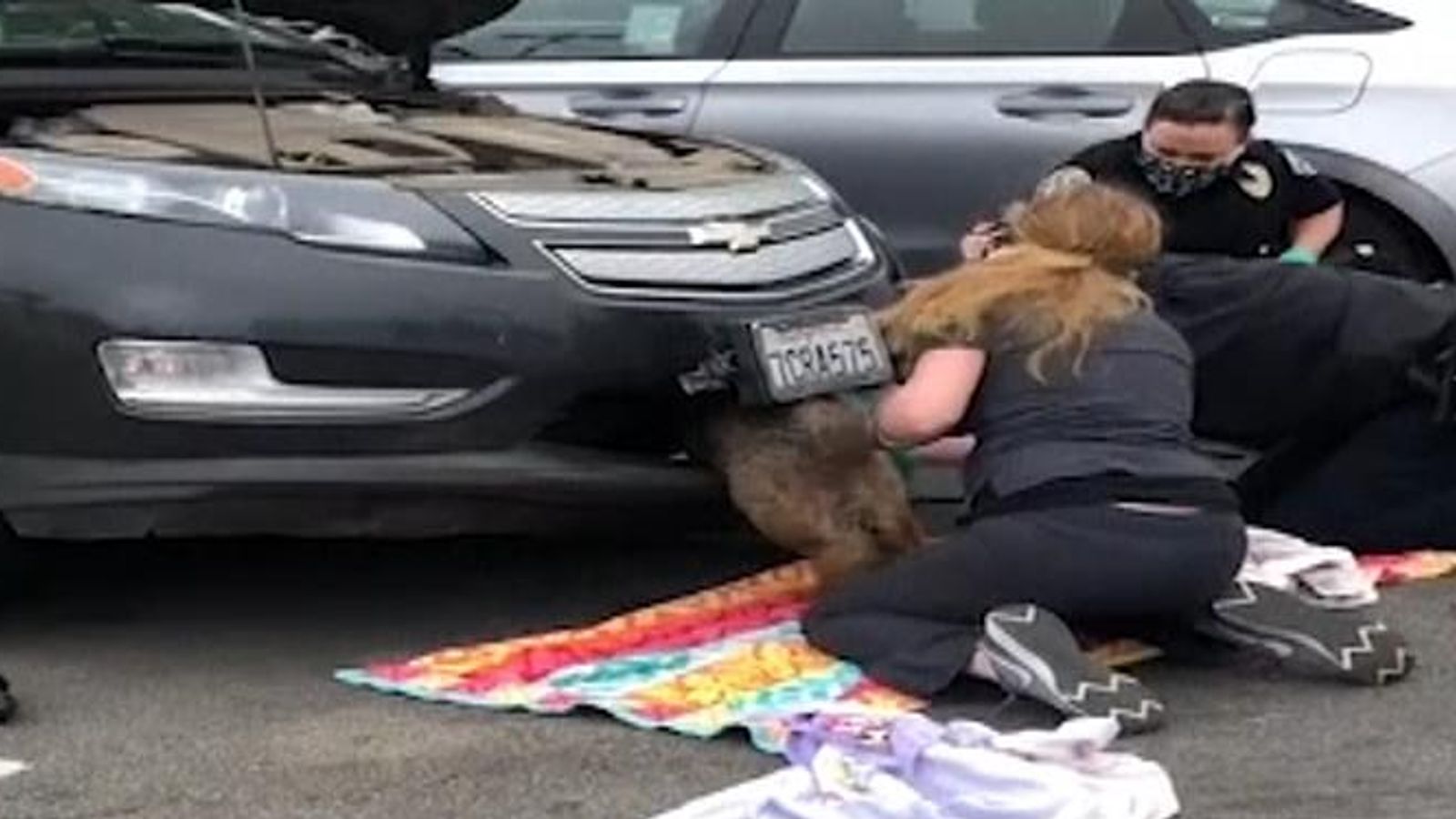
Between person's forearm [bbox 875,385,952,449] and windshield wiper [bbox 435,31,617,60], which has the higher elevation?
person's forearm [bbox 875,385,952,449]

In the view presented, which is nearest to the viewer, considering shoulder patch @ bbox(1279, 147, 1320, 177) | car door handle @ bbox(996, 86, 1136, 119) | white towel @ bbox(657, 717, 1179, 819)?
white towel @ bbox(657, 717, 1179, 819)

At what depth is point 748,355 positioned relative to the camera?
→ 552cm

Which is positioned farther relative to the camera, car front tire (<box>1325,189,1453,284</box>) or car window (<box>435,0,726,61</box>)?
car window (<box>435,0,726,61</box>)

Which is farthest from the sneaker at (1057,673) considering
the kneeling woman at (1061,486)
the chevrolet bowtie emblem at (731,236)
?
the chevrolet bowtie emblem at (731,236)

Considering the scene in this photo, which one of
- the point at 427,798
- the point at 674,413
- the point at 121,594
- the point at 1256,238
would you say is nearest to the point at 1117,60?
the point at 1256,238

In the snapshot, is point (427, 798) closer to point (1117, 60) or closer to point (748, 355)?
point (748, 355)

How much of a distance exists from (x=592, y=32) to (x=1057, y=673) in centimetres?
322

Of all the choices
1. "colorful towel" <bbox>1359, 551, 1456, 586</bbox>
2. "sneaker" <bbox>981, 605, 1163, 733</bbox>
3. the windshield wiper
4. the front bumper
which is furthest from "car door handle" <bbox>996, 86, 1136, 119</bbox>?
"sneaker" <bbox>981, 605, 1163, 733</bbox>

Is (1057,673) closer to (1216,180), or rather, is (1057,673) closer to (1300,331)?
(1300,331)

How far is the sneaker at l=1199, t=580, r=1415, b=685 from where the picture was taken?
5.38 m

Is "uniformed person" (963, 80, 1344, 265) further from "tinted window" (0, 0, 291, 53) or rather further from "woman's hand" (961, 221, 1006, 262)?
"tinted window" (0, 0, 291, 53)

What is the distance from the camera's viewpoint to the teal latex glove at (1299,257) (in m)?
6.68

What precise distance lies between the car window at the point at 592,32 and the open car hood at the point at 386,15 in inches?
26.2

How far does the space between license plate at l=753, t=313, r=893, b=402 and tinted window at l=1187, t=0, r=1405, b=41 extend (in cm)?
226
